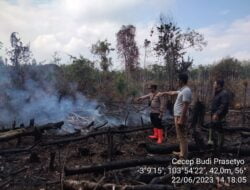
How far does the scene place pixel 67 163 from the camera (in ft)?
23.1

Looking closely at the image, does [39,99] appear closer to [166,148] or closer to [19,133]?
[19,133]

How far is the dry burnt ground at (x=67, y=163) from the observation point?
18.0 feet

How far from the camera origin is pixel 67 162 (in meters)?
7.13

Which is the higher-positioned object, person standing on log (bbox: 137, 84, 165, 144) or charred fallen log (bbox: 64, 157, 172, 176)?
person standing on log (bbox: 137, 84, 165, 144)

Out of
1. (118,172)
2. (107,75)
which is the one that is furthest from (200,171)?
(107,75)

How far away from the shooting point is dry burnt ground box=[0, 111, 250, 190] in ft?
18.0

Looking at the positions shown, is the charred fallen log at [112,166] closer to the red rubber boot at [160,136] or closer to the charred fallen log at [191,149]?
the charred fallen log at [191,149]

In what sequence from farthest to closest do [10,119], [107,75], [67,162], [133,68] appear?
[133,68]
[107,75]
[10,119]
[67,162]

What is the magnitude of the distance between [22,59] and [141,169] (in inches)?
511

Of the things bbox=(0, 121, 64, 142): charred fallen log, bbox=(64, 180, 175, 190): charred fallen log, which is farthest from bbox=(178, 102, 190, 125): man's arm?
bbox=(0, 121, 64, 142): charred fallen log

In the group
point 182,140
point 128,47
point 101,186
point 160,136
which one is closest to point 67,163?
point 101,186

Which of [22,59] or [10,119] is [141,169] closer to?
[10,119]

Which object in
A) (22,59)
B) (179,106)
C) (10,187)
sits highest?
(22,59)

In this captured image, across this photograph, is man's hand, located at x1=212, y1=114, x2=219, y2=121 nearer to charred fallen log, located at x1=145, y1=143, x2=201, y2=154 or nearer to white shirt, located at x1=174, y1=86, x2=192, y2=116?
charred fallen log, located at x1=145, y1=143, x2=201, y2=154
